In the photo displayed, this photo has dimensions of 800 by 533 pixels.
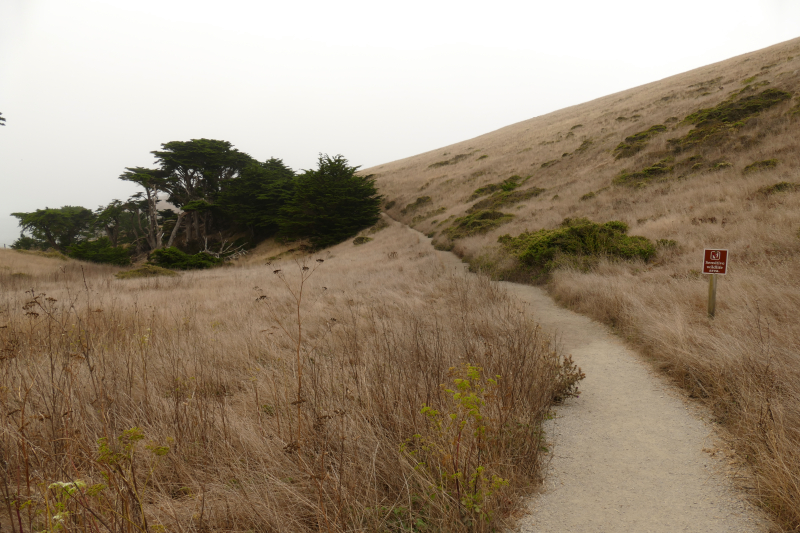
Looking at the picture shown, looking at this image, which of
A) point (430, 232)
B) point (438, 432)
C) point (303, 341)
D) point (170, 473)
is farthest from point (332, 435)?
point (430, 232)

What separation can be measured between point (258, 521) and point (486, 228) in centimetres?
1737

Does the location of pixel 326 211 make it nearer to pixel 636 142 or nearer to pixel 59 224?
pixel 636 142

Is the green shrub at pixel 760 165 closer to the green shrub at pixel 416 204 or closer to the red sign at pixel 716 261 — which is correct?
the red sign at pixel 716 261

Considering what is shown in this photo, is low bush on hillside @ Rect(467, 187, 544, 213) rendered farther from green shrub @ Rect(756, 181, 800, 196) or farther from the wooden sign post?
the wooden sign post

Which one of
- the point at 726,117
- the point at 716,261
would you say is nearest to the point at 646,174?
the point at 726,117

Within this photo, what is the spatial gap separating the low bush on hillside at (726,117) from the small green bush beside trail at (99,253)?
34933 mm

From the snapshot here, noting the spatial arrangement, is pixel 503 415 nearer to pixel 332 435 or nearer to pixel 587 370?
pixel 332 435

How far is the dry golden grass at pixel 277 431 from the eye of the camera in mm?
2285

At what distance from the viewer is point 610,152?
24031 millimetres

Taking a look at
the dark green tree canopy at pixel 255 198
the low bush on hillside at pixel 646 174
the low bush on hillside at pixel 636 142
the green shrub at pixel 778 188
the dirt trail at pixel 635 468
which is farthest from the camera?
the dark green tree canopy at pixel 255 198

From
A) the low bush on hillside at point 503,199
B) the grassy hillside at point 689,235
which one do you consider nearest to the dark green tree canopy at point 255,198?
the grassy hillside at point 689,235

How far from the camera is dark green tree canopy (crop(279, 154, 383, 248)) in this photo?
31.3 meters

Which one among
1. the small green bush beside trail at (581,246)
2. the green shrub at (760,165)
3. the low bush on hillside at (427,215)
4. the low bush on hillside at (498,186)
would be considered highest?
the low bush on hillside at (498,186)

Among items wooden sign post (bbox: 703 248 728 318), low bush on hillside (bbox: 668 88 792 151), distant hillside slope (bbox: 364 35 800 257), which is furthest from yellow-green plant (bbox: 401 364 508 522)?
low bush on hillside (bbox: 668 88 792 151)
